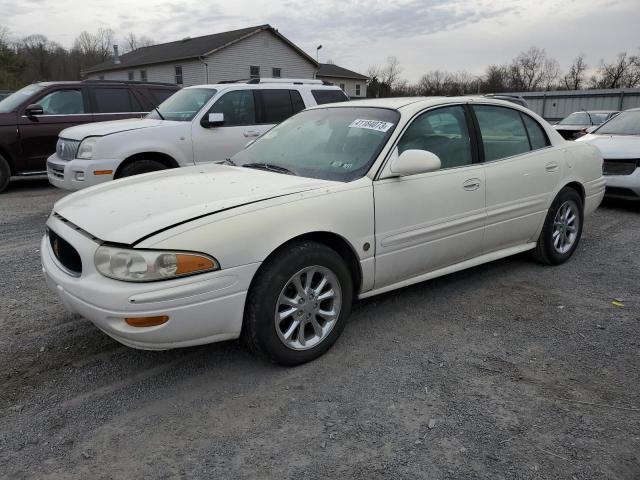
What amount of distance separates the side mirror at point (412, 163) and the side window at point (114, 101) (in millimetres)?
7739

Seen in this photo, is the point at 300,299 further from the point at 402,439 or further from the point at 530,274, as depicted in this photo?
the point at 530,274

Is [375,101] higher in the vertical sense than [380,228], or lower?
higher

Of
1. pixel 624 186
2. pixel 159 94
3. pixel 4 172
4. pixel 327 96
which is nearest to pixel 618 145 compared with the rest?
pixel 624 186

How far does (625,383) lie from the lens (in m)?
3.02

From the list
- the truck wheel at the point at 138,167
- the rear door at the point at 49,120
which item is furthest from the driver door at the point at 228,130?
the rear door at the point at 49,120

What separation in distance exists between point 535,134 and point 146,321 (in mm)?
3870

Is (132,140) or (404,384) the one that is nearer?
(404,384)

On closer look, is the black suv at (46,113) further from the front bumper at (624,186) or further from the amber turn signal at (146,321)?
the front bumper at (624,186)

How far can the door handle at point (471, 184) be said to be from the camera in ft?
13.0

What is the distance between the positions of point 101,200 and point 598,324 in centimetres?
360

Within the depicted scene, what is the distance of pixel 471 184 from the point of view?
4016 mm

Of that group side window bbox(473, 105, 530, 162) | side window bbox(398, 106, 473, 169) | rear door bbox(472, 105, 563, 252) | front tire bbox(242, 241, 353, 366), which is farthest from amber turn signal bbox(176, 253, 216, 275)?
side window bbox(473, 105, 530, 162)

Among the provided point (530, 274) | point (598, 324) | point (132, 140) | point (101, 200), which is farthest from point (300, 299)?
point (132, 140)

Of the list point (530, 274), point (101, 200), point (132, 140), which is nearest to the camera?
point (101, 200)
